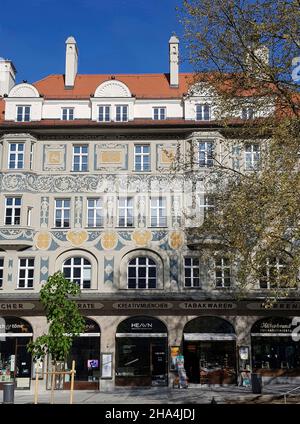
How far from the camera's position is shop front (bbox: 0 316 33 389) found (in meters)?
28.1

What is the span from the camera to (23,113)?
31.5 meters

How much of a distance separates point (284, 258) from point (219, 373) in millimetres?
11953

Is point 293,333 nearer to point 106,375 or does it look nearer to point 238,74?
point 106,375

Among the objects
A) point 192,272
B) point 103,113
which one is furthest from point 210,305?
point 103,113

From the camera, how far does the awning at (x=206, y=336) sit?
28.2 m

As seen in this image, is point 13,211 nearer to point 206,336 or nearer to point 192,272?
point 192,272

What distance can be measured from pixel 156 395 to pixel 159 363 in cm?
462

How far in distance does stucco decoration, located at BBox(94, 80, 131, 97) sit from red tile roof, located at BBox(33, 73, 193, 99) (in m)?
0.94

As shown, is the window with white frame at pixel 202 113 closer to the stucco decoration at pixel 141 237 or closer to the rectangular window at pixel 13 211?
the stucco decoration at pixel 141 237

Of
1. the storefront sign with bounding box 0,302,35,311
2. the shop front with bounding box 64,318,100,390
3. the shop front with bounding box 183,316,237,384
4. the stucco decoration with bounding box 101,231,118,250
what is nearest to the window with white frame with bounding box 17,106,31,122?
the stucco decoration with bounding box 101,231,118,250

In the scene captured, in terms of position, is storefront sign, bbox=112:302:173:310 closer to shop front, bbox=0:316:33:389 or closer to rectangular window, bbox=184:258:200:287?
rectangular window, bbox=184:258:200:287

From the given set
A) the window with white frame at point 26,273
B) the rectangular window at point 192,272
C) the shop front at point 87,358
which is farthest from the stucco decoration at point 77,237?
the rectangular window at point 192,272

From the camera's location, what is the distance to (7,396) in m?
20.0
